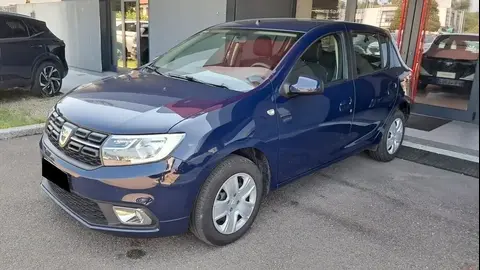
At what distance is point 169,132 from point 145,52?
851cm

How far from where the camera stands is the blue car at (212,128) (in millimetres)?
2619

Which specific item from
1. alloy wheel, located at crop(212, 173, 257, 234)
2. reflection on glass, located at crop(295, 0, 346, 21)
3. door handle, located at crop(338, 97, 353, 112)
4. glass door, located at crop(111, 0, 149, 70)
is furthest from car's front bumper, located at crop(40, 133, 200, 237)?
glass door, located at crop(111, 0, 149, 70)

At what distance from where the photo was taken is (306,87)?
3.20m

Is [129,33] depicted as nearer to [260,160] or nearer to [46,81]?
[46,81]

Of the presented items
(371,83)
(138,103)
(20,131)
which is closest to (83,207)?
(138,103)

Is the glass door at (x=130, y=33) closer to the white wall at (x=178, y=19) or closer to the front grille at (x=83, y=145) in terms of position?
the white wall at (x=178, y=19)

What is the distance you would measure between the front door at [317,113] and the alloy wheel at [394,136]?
3.63ft

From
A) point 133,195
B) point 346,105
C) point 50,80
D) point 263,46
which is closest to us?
point 133,195

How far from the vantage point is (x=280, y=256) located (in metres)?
2.94

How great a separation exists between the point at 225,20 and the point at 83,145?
539 cm

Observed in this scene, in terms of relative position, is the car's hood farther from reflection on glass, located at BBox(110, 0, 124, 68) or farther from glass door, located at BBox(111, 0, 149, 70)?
reflection on glass, located at BBox(110, 0, 124, 68)

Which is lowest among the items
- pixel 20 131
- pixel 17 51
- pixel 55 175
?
pixel 20 131

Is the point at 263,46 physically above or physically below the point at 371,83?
above

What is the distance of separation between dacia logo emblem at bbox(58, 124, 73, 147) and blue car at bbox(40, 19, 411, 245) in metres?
0.01
